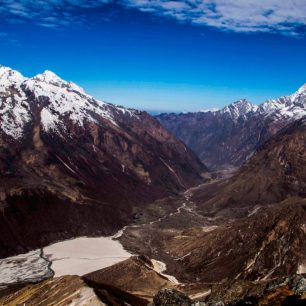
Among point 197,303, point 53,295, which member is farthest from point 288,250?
point 197,303

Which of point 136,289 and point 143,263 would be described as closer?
point 136,289

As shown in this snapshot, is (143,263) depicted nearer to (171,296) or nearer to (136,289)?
(136,289)

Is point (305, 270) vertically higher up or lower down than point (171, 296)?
lower down

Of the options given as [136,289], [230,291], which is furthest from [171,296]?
[136,289]

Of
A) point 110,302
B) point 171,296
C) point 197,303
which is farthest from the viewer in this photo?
point 110,302

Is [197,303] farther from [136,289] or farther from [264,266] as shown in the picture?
[264,266]

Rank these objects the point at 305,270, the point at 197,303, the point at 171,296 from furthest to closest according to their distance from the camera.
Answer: the point at 305,270
the point at 171,296
the point at 197,303

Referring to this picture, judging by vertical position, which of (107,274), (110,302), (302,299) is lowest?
(107,274)

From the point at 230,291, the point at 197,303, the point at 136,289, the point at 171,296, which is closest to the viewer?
the point at 197,303

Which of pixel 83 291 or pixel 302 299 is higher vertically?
pixel 302 299
